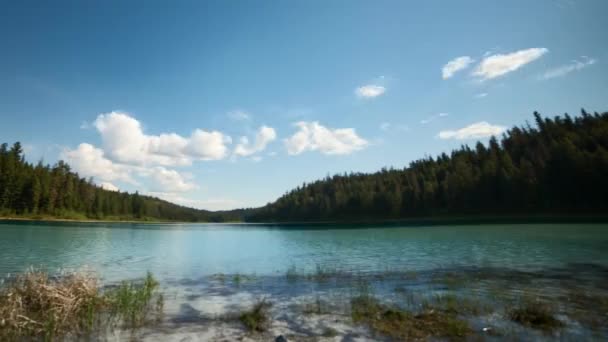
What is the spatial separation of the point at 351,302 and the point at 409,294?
338 cm

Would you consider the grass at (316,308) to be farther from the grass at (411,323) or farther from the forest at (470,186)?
the forest at (470,186)

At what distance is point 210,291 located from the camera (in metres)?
17.0

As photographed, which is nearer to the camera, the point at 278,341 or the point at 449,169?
the point at 278,341

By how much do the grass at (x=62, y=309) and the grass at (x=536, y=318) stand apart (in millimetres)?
13048

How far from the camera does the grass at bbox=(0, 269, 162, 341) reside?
8945mm

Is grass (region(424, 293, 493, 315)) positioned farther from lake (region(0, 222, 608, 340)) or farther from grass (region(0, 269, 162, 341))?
grass (region(0, 269, 162, 341))

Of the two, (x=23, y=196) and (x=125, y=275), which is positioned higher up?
(x=23, y=196)

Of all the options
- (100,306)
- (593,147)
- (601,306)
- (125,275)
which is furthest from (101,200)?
(593,147)

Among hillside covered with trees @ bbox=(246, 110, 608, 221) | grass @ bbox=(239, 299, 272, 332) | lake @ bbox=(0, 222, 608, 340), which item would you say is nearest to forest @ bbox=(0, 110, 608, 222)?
hillside covered with trees @ bbox=(246, 110, 608, 221)

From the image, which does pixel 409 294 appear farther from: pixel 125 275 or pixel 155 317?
pixel 125 275

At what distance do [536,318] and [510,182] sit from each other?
115084mm

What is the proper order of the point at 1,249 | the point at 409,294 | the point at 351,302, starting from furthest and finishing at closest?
the point at 1,249, the point at 409,294, the point at 351,302

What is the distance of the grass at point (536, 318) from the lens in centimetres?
955

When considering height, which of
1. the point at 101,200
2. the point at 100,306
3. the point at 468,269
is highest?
the point at 101,200
